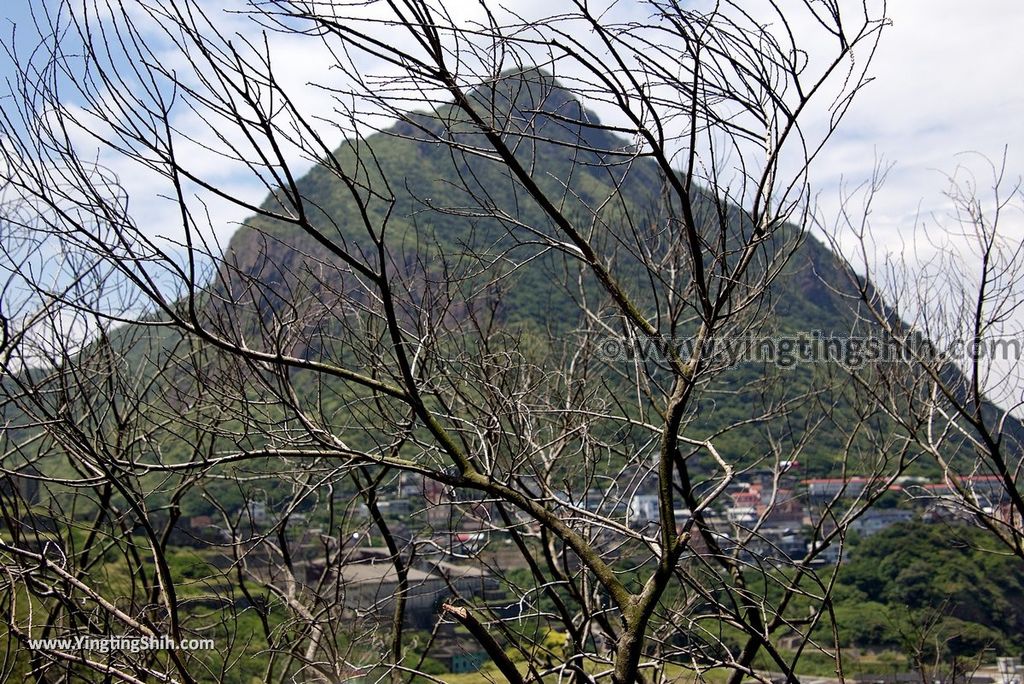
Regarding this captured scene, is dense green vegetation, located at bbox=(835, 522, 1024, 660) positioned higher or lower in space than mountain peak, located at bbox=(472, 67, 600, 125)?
lower

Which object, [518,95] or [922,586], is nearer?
[518,95]

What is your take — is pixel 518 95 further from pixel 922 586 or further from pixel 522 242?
pixel 922 586

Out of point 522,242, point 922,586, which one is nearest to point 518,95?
point 522,242

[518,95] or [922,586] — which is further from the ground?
[518,95]

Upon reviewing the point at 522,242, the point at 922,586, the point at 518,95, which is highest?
the point at 518,95

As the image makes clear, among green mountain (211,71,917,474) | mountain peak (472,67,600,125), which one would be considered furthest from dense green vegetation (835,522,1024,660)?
mountain peak (472,67,600,125)

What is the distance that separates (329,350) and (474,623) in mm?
2618

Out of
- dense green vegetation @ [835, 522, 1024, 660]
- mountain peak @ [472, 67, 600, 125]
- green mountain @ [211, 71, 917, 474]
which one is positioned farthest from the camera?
dense green vegetation @ [835, 522, 1024, 660]

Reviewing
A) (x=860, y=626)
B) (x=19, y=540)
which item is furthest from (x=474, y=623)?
(x=860, y=626)

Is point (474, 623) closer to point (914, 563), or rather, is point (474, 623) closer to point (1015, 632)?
point (1015, 632)

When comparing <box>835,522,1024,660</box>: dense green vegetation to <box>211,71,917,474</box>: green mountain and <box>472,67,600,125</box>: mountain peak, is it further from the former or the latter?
<box>472,67,600,125</box>: mountain peak

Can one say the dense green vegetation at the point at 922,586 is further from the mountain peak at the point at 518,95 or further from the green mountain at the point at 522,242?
the mountain peak at the point at 518,95

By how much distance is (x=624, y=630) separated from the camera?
7.47ft

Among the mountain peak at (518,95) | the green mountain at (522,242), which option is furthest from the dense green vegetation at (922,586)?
the mountain peak at (518,95)
